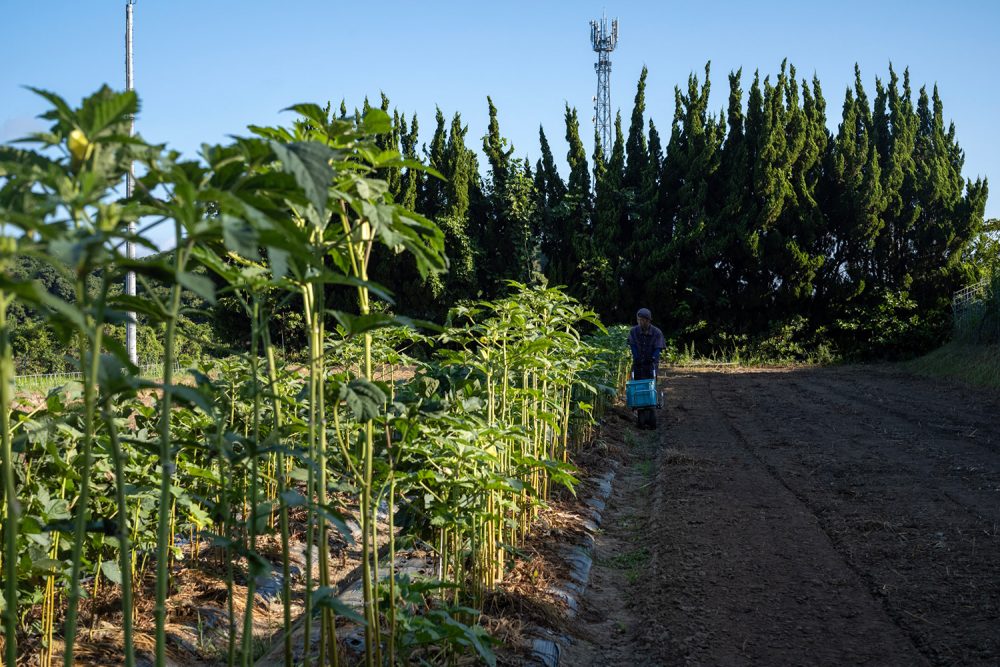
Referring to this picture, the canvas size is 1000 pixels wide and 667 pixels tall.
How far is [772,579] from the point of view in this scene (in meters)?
4.24

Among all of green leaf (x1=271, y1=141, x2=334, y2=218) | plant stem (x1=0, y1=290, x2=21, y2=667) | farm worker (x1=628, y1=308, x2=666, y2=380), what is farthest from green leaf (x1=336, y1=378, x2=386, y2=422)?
farm worker (x1=628, y1=308, x2=666, y2=380)

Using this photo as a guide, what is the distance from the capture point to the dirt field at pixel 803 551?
11.5ft

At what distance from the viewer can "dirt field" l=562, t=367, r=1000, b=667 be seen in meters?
3.52

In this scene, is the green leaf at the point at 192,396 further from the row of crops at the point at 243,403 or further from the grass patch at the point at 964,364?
the grass patch at the point at 964,364

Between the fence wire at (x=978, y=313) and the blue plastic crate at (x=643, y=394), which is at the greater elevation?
the fence wire at (x=978, y=313)

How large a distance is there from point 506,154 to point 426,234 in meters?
20.7

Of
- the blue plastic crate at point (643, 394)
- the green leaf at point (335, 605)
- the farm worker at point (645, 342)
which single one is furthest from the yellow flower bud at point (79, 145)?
the blue plastic crate at point (643, 394)

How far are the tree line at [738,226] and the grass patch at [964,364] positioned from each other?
8.20ft

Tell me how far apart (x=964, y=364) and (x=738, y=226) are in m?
6.75

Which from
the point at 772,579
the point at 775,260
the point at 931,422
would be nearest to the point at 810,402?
the point at 931,422

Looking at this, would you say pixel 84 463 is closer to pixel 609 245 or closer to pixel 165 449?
pixel 165 449

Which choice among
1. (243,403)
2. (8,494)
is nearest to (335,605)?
(8,494)

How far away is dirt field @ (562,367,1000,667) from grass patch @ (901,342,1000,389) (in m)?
5.20

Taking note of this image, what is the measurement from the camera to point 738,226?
20562mm
